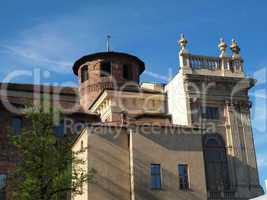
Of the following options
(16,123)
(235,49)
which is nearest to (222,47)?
Result: (235,49)

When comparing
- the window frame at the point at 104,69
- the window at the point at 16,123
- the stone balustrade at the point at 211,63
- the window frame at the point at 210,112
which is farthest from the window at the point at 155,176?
the window frame at the point at 104,69

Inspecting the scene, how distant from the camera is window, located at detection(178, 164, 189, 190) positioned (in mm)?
29406

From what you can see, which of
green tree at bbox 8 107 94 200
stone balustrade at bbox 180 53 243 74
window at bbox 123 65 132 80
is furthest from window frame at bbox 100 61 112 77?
green tree at bbox 8 107 94 200

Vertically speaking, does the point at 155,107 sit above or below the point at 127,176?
above

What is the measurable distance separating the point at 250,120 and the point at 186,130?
6235 mm

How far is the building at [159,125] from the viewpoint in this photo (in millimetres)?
28844

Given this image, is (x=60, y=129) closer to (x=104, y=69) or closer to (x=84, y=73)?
(x=84, y=73)

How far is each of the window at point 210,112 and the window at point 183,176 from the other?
16.2 feet

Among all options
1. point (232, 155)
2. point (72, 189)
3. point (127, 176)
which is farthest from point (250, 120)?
point (72, 189)

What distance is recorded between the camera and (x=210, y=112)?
33844 millimetres

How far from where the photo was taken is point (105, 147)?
29094mm

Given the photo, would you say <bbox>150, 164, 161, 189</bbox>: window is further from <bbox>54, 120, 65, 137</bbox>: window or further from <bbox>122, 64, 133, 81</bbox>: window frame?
<bbox>122, 64, 133, 81</bbox>: window frame

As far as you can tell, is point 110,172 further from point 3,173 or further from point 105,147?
point 3,173

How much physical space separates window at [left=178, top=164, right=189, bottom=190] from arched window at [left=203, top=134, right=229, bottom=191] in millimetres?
2411
